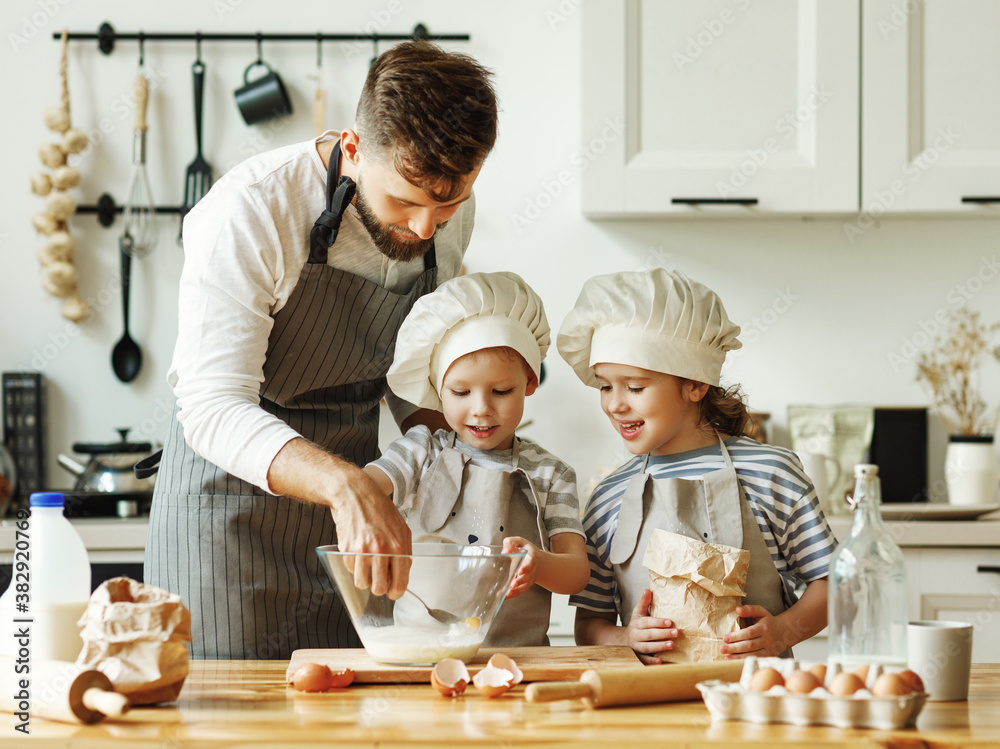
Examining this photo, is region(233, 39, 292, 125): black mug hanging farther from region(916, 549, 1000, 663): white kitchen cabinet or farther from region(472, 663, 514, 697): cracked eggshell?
region(472, 663, 514, 697): cracked eggshell

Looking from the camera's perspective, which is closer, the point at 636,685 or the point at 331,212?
the point at 636,685

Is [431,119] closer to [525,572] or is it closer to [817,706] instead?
[525,572]

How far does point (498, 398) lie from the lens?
1.39 meters

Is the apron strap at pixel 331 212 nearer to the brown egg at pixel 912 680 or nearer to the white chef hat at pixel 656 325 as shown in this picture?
the white chef hat at pixel 656 325

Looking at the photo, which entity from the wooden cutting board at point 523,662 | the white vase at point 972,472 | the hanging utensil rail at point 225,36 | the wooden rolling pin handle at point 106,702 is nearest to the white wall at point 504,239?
the hanging utensil rail at point 225,36

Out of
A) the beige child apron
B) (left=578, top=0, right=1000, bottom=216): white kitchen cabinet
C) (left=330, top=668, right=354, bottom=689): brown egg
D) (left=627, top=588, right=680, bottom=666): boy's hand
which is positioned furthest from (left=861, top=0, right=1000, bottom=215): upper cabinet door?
(left=330, top=668, right=354, bottom=689): brown egg

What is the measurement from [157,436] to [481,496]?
1.50 meters

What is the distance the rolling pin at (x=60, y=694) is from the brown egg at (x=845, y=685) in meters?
0.55

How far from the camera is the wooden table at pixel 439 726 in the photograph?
75 centimetres

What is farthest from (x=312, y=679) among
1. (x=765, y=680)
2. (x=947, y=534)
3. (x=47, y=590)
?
(x=947, y=534)

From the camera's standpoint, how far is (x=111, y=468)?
227 centimetres

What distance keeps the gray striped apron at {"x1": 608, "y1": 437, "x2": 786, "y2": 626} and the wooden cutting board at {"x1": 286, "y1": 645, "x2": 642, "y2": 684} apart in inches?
10.8

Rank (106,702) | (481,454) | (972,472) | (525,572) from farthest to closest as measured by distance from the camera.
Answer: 1. (972,472)
2. (481,454)
3. (525,572)
4. (106,702)

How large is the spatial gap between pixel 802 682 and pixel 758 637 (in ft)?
1.29
